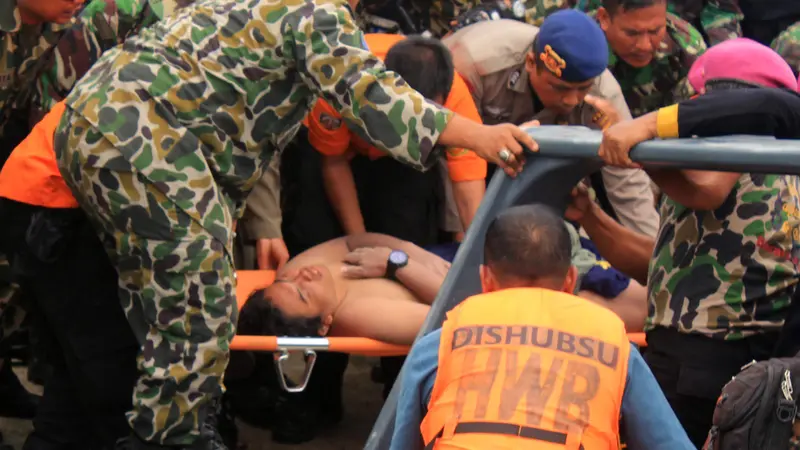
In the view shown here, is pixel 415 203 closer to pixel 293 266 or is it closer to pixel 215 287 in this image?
pixel 293 266

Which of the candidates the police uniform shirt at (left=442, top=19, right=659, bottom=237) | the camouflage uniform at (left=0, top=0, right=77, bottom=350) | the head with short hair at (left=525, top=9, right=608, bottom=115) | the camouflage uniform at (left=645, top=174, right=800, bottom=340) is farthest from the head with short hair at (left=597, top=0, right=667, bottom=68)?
the camouflage uniform at (left=0, top=0, right=77, bottom=350)

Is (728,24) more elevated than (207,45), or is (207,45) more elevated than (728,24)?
(207,45)

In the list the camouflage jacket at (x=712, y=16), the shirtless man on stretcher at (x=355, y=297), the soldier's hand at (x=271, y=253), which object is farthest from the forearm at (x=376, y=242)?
the camouflage jacket at (x=712, y=16)

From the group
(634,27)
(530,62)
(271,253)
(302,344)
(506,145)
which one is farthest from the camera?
(634,27)

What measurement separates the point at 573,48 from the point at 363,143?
2.50 ft

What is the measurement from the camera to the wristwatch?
155 inches

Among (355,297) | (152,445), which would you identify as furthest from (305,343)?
(152,445)

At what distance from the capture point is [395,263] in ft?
12.9

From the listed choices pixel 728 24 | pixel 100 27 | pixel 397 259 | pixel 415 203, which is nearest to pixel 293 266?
pixel 397 259

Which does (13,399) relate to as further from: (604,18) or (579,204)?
(604,18)

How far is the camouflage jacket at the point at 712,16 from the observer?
527 centimetres

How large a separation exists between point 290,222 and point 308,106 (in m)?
1.31

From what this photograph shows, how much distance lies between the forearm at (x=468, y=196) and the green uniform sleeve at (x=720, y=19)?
168 cm

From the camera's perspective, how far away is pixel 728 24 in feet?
17.5
